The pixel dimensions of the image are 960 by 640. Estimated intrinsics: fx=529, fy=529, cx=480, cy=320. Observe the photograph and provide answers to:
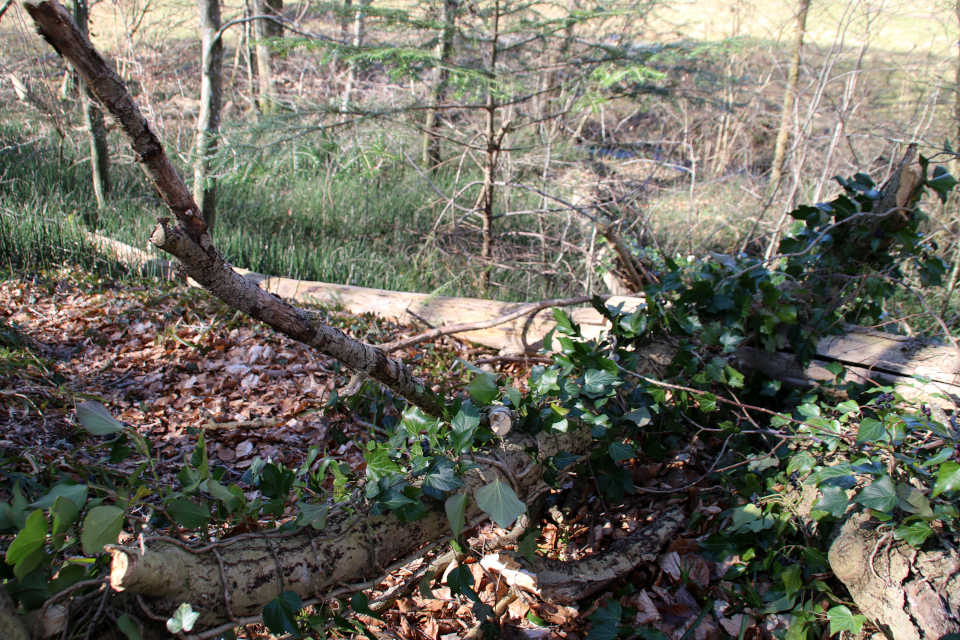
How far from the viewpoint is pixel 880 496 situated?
1.49 meters

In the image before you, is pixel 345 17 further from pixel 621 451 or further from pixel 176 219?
pixel 621 451

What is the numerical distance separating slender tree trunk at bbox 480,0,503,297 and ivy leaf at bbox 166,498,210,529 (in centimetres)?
360

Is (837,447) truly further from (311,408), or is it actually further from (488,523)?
(311,408)

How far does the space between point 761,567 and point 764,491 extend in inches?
14.8

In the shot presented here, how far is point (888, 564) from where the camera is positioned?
1.50m

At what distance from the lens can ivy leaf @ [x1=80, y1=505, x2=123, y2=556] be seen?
Answer: 0.99m

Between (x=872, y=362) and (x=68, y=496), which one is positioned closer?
(x=68, y=496)

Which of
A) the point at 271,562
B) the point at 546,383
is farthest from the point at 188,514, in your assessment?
the point at 546,383

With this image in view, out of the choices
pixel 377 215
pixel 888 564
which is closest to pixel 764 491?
pixel 888 564

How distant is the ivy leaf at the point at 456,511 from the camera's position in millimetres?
1351

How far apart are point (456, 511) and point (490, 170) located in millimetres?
3775

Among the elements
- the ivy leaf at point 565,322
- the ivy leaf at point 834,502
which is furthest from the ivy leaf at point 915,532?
the ivy leaf at point 565,322

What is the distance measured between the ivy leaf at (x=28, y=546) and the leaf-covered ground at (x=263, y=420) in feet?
1.75

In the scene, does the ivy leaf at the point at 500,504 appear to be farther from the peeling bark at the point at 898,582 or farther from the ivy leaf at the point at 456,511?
the peeling bark at the point at 898,582
